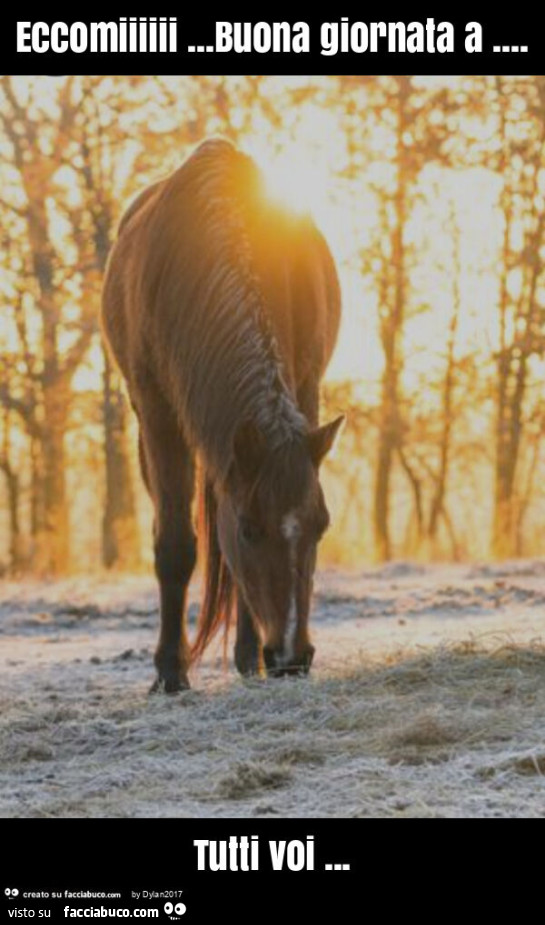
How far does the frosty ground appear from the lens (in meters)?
4.30

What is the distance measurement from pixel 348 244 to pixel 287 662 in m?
14.8

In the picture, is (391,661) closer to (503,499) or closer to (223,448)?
(223,448)

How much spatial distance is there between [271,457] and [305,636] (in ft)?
2.38

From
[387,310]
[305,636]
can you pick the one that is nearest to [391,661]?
[305,636]

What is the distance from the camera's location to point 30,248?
19.9 m

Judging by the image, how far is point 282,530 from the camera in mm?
5449

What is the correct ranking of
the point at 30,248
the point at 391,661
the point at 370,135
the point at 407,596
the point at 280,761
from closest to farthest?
the point at 280,761 < the point at 391,661 < the point at 407,596 < the point at 370,135 < the point at 30,248

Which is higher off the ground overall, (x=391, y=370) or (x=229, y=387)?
(x=229, y=387)

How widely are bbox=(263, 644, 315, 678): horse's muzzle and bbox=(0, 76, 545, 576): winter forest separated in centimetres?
1065

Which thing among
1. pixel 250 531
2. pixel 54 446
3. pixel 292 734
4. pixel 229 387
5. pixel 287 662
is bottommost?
pixel 54 446

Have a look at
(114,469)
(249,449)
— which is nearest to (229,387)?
(249,449)

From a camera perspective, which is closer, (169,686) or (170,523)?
(169,686)

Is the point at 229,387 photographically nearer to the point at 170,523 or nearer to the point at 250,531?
the point at 250,531
